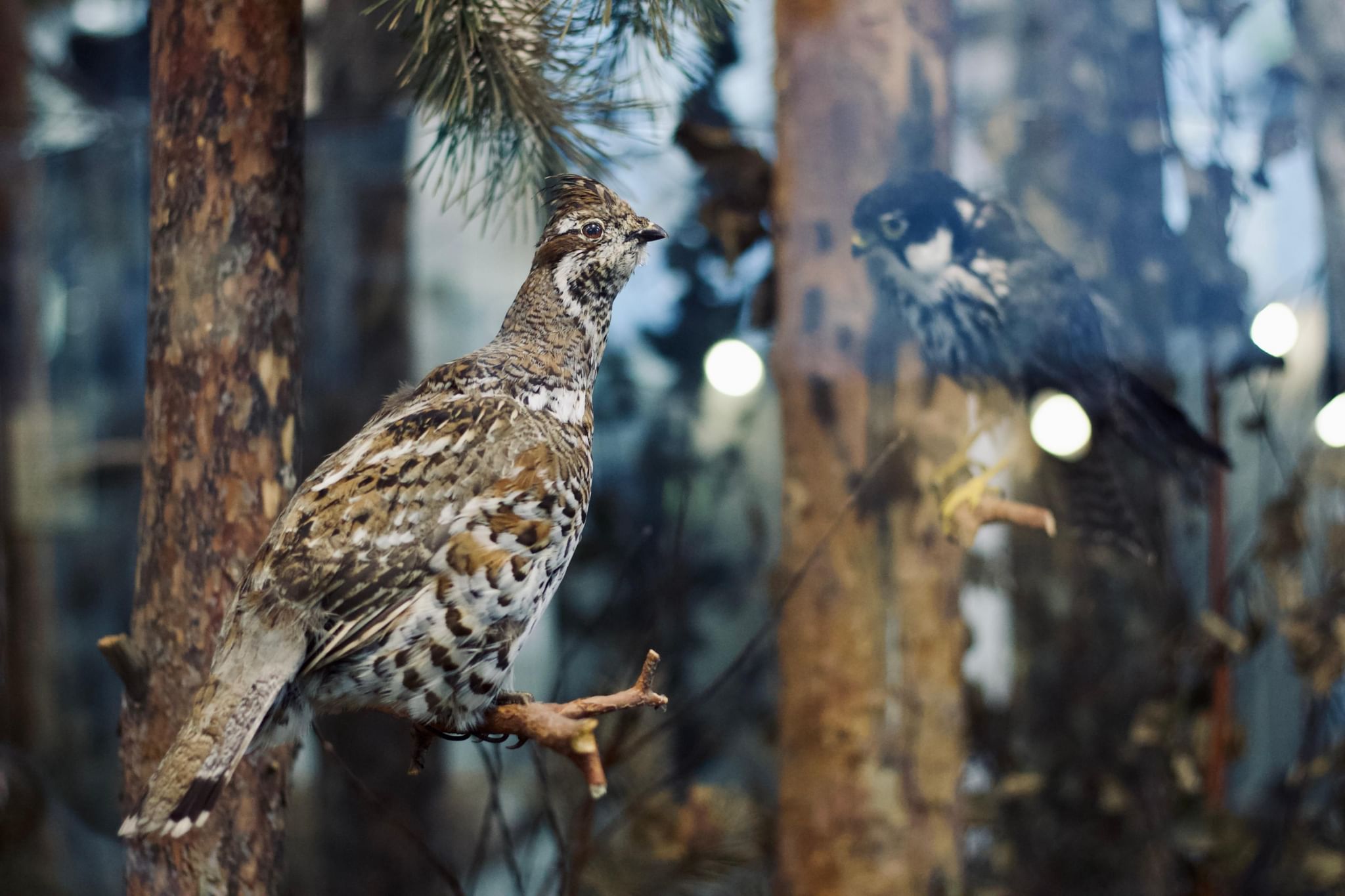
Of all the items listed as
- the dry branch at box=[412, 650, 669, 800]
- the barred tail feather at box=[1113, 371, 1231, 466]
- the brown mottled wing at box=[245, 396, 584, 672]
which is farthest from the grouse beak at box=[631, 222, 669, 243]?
the barred tail feather at box=[1113, 371, 1231, 466]

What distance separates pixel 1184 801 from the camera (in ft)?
5.49

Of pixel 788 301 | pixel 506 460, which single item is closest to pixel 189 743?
pixel 506 460

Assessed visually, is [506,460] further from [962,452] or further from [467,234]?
[467,234]

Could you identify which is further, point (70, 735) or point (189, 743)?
point (70, 735)

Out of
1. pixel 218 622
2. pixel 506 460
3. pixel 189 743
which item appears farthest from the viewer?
pixel 218 622

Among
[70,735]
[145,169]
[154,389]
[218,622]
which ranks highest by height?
[145,169]

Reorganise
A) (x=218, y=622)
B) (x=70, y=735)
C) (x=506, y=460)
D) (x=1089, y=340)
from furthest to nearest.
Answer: (x=70, y=735)
(x=1089, y=340)
(x=218, y=622)
(x=506, y=460)

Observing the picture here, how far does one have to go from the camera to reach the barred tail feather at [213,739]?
2.19ft

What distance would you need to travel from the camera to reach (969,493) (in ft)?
4.28

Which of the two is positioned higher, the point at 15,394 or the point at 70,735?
the point at 15,394

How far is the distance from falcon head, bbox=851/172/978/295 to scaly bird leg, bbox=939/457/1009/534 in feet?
0.89

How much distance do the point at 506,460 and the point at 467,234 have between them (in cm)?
90

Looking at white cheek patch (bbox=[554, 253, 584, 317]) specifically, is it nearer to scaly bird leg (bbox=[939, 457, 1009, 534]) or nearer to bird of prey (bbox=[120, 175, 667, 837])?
bird of prey (bbox=[120, 175, 667, 837])

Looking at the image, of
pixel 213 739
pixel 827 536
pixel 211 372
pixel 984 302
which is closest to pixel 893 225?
pixel 984 302
